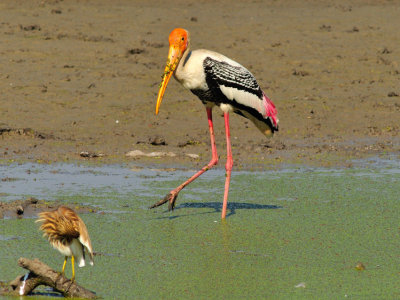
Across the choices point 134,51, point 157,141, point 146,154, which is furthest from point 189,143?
point 134,51

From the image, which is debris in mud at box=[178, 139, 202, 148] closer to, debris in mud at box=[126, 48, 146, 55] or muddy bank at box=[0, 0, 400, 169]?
muddy bank at box=[0, 0, 400, 169]

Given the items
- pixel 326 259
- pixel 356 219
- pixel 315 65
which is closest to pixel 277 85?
pixel 315 65

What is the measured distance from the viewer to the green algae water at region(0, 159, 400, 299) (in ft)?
13.0

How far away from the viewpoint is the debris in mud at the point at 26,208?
5.20 metres

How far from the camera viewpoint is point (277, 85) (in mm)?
9922

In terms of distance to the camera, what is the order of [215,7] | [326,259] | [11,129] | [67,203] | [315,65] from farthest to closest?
[215,7] → [315,65] → [11,129] → [67,203] → [326,259]

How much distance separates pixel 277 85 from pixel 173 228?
5.13m

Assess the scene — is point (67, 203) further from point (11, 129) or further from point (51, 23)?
point (51, 23)

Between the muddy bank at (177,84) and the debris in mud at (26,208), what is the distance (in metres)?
1.77

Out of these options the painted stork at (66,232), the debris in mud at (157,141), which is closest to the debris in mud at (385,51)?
the debris in mud at (157,141)

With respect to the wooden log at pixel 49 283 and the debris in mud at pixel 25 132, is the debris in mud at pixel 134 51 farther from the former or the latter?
the wooden log at pixel 49 283

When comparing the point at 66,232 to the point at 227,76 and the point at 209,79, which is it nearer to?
the point at 209,79

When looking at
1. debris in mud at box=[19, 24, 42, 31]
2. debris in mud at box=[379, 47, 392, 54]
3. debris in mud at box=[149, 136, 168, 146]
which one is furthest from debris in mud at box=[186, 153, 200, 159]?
debris in mud at box=[379, 47, 392, 54]

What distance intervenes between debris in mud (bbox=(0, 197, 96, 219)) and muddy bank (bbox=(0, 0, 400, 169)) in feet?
5.81
